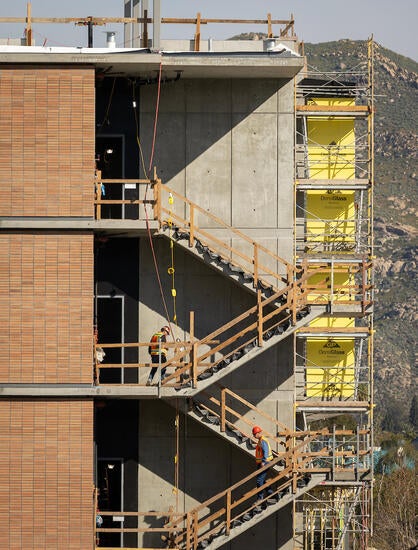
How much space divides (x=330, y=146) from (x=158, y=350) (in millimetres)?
8850

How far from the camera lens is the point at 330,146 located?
40.7 metres

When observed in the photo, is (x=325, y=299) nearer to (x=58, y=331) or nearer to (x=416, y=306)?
(x=58, y=331)

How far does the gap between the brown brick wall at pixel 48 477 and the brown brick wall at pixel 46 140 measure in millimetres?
4652

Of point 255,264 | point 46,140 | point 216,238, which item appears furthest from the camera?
point 216,238

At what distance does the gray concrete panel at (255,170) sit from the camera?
37.6 meters

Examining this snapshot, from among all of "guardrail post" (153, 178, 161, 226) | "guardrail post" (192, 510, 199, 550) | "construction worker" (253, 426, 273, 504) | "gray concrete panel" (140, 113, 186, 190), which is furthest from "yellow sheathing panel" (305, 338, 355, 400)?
"guardrail post" (153, 178, 161, 226)

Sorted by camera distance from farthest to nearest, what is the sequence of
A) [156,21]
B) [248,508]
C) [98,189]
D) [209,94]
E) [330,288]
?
[209,94] → [248,508] → [330,288] → [156,21] → [98,189]

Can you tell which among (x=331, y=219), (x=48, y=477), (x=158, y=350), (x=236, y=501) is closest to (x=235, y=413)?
(x=236, y=501)

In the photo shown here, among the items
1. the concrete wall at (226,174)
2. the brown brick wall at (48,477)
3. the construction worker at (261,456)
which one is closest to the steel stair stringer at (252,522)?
the construction worker at (261,456)

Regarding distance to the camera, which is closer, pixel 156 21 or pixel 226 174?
pixel 156 21

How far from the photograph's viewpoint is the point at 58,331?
3516 centimetres

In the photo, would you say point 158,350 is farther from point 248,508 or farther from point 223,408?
point 248,508

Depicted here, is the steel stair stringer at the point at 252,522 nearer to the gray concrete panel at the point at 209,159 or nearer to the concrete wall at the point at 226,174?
the concrete wall at the point at 226,174

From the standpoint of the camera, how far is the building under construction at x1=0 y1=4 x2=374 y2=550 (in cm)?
3519
